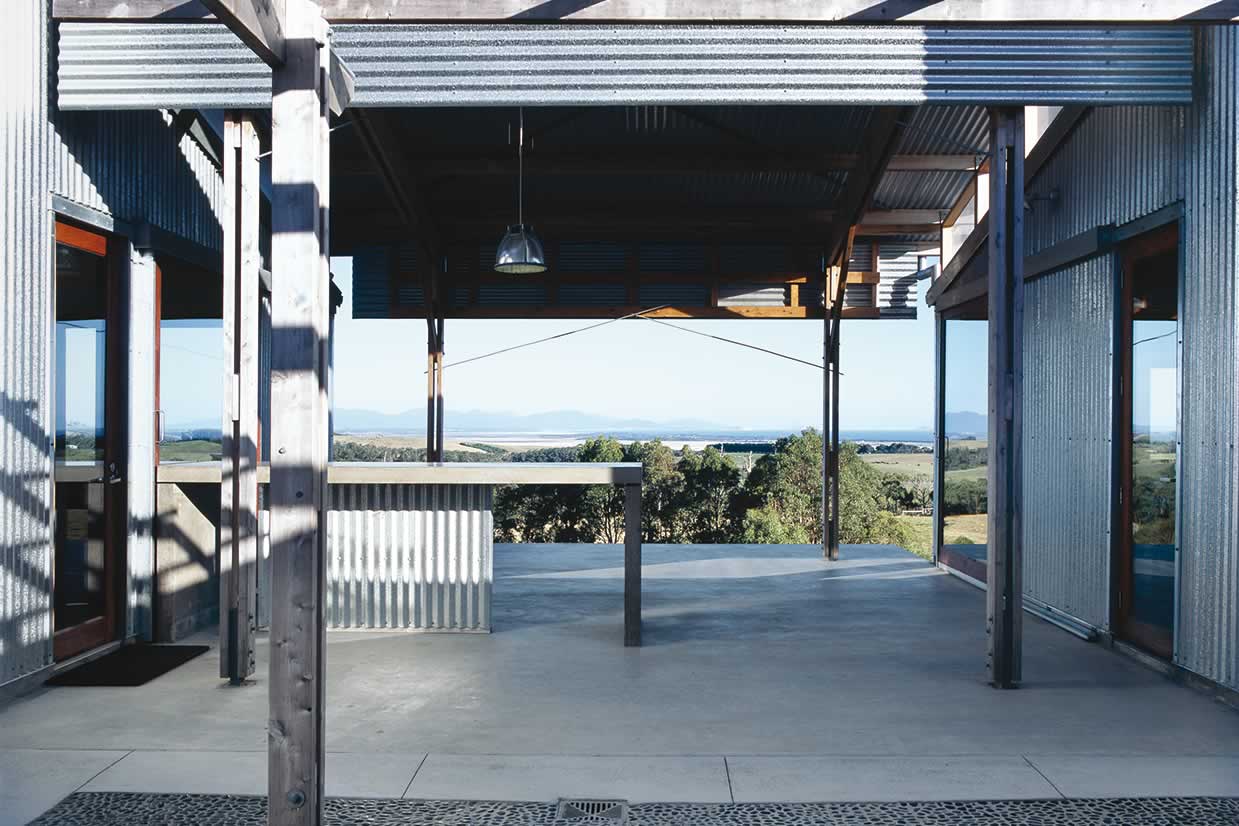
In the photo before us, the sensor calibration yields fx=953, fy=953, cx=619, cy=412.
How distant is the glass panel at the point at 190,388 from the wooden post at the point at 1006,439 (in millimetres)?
4416

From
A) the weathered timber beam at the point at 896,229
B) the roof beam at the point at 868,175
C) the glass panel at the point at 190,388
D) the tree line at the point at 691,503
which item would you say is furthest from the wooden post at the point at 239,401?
the tree line at the point at 691,503

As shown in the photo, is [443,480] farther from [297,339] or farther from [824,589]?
[824,589]

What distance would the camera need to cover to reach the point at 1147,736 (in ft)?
13.0

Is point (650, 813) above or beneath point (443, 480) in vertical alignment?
beneath

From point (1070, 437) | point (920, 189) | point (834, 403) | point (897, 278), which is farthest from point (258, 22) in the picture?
point (897, 278)

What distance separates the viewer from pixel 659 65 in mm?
4727

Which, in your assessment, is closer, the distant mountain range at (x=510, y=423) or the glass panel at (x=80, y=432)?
the glass panel at (x=80, y=432)

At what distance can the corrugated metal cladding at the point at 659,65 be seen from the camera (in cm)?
467

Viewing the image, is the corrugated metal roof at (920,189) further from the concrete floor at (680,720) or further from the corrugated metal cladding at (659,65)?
the concrete floor at (680,720)

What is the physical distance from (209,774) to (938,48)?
4.53m

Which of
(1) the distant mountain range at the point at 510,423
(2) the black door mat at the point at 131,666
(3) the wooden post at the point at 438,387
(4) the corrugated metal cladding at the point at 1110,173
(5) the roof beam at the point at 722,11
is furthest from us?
(1) the distant mountain range at the point at 510,423

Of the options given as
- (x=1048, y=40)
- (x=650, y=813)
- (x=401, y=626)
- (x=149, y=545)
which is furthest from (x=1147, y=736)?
(x=149, y=545)

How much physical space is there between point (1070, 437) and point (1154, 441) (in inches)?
38.9

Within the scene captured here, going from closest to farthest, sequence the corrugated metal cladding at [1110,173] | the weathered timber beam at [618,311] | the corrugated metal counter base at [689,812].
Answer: the corrugated metal counter base at [689,812], the corrugated metal cladding at [1110,173], the weathered timber beam at [618,311]
